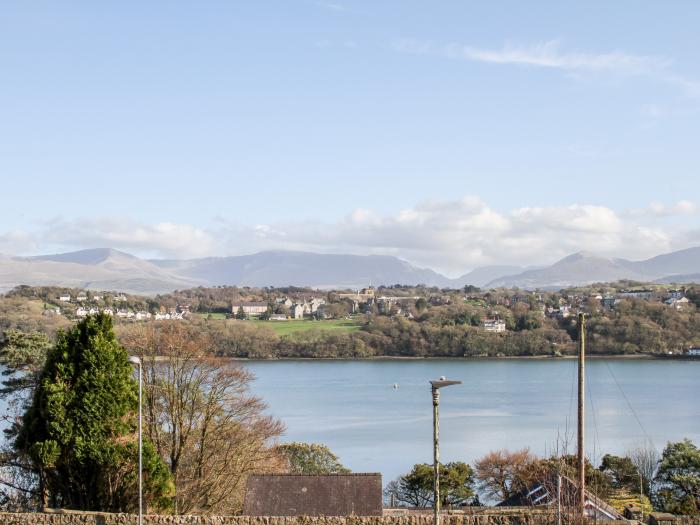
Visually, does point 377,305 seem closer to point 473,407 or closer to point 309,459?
point 473,407

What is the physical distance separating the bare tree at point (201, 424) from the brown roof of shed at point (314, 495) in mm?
3468

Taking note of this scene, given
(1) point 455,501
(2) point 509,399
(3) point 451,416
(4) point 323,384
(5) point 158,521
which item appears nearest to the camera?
(5) point 158,521

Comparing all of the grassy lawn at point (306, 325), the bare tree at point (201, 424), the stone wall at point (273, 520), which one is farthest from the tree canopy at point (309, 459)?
the grassy lawn at point (306, 325)

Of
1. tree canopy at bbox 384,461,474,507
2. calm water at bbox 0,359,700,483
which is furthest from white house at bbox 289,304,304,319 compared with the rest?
tree canopy at bbox 384,461,474,507

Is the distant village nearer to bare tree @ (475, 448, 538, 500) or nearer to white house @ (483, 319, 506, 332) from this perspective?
white house @ (483, 319, 506, 332)

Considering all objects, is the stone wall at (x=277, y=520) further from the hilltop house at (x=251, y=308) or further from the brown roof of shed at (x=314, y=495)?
the hilltop house at (x=251, y=308)

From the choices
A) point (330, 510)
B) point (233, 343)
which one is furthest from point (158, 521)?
point (233, 343)

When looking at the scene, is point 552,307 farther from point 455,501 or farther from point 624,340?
point 455,501

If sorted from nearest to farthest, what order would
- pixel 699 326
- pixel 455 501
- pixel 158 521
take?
1. pixel 158 521
2. pixel 455 501
3. pixel 699 326

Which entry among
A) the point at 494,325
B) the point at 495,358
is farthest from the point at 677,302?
the point at 495,358

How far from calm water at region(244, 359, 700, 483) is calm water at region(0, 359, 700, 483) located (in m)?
0.07

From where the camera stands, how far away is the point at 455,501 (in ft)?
83.6

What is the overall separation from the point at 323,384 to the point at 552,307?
250ft

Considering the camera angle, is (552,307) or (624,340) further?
(552,307)
